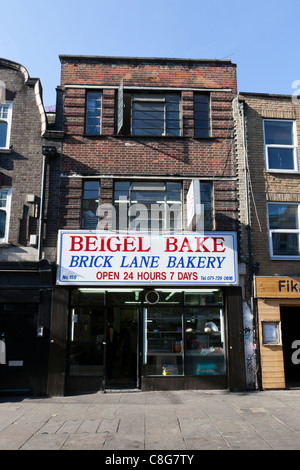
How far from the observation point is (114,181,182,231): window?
37.9 feet

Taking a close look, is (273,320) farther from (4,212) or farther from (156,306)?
(4,212)

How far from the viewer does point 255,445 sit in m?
6.20

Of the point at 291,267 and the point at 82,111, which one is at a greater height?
the point at 82,111

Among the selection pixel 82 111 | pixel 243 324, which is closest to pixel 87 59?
pixel 82 111

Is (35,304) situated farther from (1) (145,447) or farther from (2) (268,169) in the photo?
(2) (268,169)

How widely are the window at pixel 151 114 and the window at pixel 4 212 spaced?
4.20 metres

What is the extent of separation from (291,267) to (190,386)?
4701 mm

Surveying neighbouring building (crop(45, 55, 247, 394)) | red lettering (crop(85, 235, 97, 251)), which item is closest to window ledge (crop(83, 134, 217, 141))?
neighbouring building (crop(45, 55, 247, 394))

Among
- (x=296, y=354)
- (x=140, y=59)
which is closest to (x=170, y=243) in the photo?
(x=296, y=354)

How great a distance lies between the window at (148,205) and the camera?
37.9 ft

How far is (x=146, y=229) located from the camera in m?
11.5

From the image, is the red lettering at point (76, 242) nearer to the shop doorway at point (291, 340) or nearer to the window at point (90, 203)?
the window at point (90, 203)

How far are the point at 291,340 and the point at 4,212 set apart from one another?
10419 mm

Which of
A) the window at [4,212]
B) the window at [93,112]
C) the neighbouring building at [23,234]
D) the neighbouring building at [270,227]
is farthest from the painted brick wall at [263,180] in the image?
the window at [4,212]
